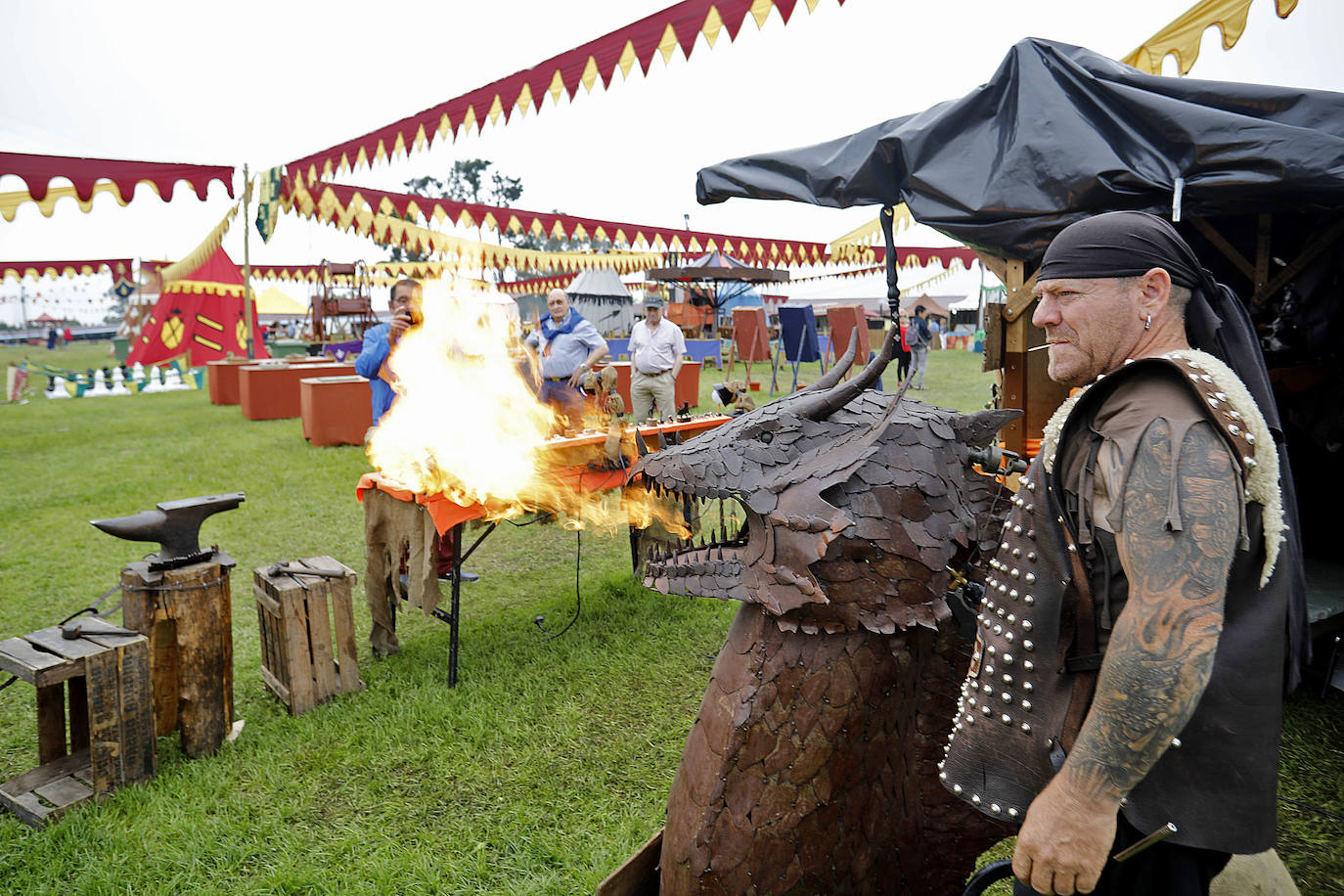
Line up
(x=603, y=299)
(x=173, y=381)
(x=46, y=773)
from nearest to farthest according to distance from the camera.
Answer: (x=46, y=773)
(x=173, y=381)
(x=603, y=299)

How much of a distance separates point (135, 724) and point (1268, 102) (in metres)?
5.36

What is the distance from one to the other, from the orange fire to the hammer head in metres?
0.95

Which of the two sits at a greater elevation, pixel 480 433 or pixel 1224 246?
pixel 1224 246

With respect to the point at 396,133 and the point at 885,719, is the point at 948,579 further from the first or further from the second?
the point at 396,133

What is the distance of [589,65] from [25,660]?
14.4 ft

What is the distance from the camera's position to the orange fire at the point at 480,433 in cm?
383

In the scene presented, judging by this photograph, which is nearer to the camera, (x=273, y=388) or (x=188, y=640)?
(x=188, y=640)

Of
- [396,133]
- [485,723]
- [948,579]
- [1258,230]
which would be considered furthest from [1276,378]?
[396,133]

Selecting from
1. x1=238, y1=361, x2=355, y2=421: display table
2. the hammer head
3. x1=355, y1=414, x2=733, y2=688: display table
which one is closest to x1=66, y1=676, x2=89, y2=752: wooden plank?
the hammer head

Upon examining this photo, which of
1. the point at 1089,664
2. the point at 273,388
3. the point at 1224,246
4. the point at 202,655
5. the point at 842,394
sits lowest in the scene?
the point at 202,655

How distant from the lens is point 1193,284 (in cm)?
135

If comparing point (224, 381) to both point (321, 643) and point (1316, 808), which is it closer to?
point (321, 643)

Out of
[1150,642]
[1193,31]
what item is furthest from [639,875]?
[1193,31]

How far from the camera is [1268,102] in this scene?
3111mm
